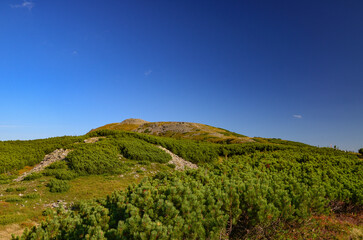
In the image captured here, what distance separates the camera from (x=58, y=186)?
1282cm

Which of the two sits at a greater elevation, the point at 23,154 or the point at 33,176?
the point at 23,154

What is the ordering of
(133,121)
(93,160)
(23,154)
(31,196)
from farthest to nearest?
1. (133,121)
2. (23,154)
3. (93,160)
4. (31,196)

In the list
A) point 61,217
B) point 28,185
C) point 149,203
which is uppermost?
point 149,203

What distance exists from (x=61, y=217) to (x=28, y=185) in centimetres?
1007

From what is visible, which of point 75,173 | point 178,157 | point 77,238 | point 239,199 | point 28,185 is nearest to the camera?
point 77,238

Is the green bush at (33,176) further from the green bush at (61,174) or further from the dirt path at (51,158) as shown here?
the dirt path at (51,158)

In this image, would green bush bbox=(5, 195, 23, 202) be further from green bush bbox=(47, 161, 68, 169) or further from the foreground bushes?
the foreground bushes

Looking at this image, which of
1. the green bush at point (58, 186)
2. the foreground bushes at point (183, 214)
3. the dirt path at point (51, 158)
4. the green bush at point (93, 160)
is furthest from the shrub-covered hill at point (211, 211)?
the dirt path at point (51, 158)

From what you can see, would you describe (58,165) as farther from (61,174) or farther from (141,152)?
(141,152)

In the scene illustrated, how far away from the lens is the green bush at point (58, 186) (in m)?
12.7

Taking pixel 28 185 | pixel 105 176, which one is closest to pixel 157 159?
pixel 105 176

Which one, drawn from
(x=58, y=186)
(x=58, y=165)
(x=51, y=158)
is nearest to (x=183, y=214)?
(x=58, y=186)

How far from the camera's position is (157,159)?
2042cm

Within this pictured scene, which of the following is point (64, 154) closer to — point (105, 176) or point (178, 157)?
point (105, 176)
